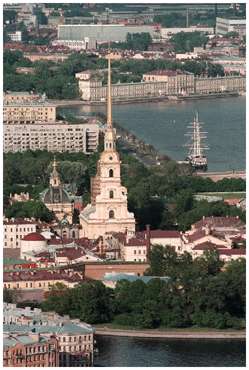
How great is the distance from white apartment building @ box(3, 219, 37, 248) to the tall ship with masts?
6.83m

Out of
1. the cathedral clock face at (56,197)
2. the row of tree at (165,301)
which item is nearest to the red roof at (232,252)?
the row of tree at (165,301)

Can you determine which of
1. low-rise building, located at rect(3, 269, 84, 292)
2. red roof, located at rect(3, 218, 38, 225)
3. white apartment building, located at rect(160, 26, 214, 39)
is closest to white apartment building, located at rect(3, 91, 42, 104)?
red roof, located at rect(3, 218, 38, 225)

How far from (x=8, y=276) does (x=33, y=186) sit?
6210mm

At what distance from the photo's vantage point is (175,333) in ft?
62.2

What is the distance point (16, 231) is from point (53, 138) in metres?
9.66

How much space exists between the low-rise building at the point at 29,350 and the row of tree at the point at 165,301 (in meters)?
2.21

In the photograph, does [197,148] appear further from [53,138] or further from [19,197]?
[19,197]

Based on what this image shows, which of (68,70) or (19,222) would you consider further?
(68,70)

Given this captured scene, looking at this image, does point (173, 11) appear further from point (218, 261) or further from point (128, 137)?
point (218, 261)

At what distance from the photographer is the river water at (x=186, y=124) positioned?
105ft

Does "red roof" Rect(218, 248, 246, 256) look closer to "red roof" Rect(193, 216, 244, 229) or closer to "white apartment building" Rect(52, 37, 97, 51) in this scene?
"red roof" Rect(193, 216, 244, 229)

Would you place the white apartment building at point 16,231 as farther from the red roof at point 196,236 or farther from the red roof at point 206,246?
the red roof at point 206,246

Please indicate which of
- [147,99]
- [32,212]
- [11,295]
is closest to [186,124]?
[147,99]

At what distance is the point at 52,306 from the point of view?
1939 cm
